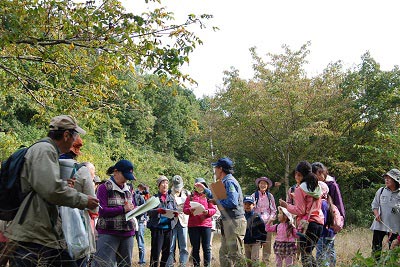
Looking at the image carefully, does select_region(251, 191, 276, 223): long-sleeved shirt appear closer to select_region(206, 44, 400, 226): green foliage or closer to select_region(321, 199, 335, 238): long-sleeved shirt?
select_region(321, 199, 335, 238): long-sleeved shirt

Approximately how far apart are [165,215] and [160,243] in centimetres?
49

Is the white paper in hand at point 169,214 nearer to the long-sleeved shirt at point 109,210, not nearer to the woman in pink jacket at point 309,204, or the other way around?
the long-sleeved shirt at point 109,210

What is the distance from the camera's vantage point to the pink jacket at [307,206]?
6.49 m

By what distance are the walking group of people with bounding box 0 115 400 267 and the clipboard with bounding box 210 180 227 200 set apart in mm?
13

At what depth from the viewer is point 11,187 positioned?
350 cm

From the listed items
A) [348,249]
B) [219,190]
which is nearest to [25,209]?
[219,190]

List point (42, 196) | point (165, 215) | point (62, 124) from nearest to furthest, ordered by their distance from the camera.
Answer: point (42, 196), point (62, 124), point (165, 215)

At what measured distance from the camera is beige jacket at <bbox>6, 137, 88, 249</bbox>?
3410 millimetres

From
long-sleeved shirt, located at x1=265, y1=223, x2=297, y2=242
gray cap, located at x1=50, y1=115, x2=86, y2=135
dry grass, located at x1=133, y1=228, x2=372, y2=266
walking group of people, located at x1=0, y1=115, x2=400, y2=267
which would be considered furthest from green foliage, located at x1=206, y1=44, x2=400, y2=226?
gray cap, located at x1=50, y1=115, x2=86, y2=135

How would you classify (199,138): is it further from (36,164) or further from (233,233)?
(36,164)

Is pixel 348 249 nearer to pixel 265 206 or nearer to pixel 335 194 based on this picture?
pixel 335 194

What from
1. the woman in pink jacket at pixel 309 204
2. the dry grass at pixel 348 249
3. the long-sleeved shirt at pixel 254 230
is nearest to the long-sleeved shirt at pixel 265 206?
the long-sleeved shirt at pixel 254 230

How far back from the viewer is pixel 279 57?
2505 centimetres

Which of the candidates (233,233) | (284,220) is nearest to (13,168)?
(233,233)
